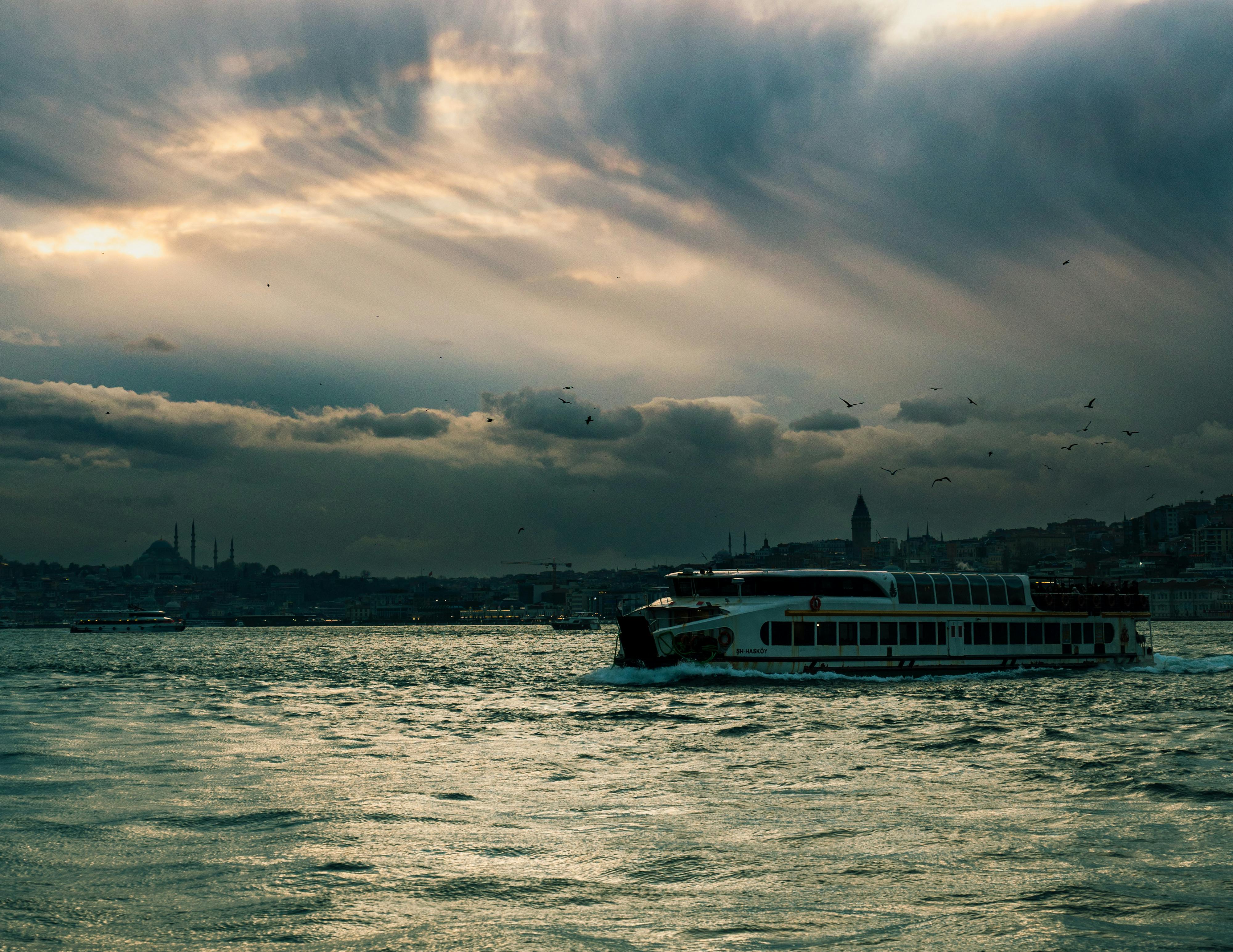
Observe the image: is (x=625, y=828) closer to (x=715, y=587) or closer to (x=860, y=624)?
(x=715, y=587)

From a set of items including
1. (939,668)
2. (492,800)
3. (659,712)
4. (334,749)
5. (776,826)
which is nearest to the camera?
(776,826)

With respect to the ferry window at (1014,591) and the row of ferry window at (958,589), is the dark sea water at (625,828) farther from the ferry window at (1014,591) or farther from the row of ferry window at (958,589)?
the ferry window at (1014,591)

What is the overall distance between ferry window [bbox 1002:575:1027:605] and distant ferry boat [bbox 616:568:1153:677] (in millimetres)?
65

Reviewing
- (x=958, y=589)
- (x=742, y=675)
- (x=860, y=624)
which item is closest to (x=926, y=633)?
(x=958, y=589)

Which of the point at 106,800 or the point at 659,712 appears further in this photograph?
the point at 659,712

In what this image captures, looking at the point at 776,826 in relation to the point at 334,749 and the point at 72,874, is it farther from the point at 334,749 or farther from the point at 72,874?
the point at 334,749

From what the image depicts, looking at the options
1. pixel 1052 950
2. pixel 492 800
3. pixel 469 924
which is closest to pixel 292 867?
pixel 469 924

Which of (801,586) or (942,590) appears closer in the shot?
(801,586)

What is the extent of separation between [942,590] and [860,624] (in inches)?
212

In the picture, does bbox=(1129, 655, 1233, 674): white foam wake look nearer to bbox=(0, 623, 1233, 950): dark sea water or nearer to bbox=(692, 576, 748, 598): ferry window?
bbox=(692, 576, 748, 598): ferry window

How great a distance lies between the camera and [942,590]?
181 feet

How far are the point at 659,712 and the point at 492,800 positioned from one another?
57.7ft

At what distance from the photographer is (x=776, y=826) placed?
16.6 m

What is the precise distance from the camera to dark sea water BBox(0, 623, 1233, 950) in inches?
450
